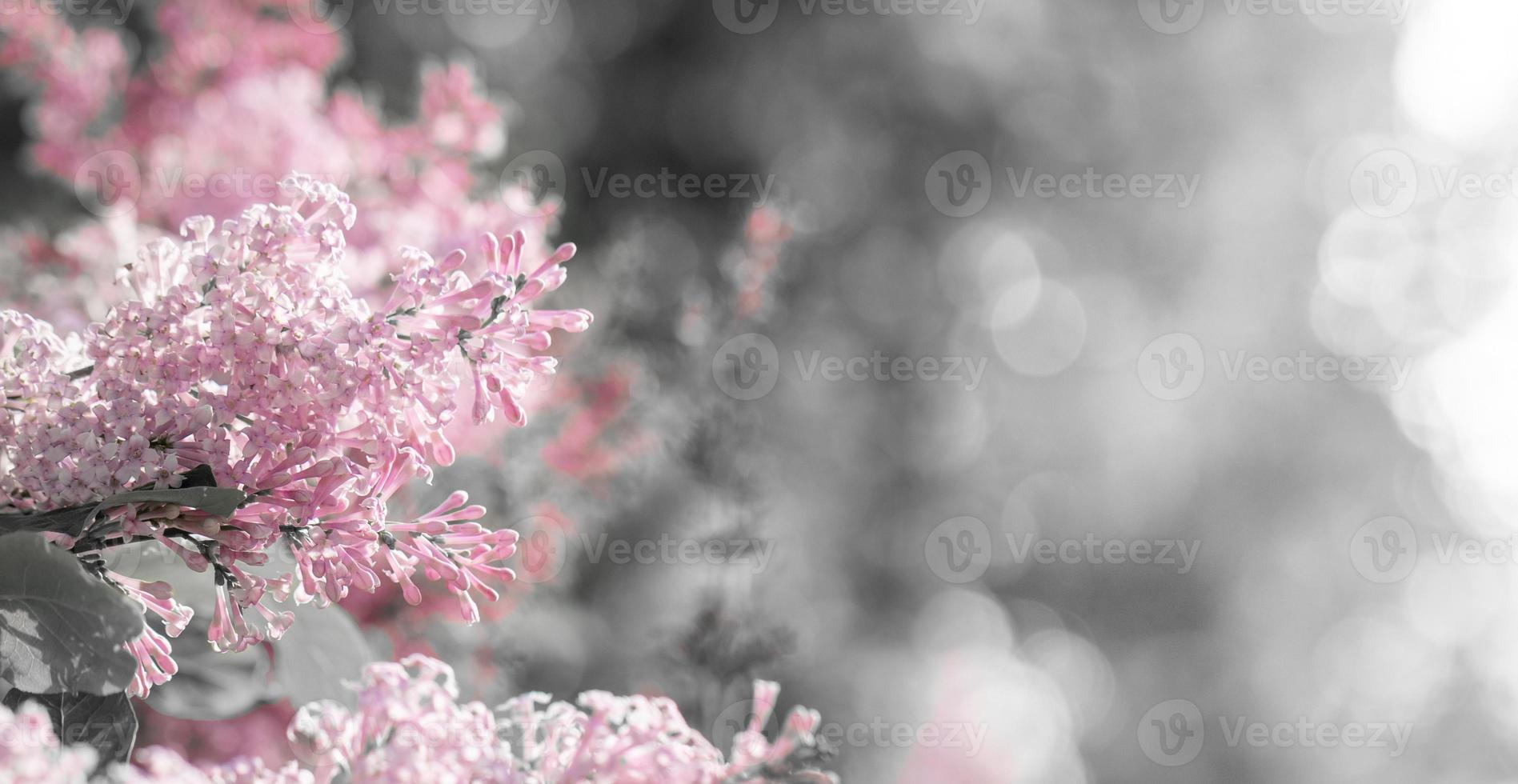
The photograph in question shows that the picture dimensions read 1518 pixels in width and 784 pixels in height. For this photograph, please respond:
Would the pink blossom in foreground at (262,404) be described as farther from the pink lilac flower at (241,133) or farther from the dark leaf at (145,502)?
the pink lilac flower at (241,133)

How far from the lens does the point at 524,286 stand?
349 millimetres

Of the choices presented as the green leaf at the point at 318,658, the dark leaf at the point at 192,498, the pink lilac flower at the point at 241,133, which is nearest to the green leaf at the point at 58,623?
the dark leaf at the point at 192,498

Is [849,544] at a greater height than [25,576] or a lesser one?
greater


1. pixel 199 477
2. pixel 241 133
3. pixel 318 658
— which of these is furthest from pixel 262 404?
pixel 241 133

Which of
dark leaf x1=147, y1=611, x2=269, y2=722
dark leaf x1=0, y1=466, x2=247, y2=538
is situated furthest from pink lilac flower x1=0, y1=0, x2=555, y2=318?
dark leaf x1=0, y1=466, x2=247, y2=538

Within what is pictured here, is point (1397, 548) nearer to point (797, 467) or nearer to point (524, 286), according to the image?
point (797, 467)

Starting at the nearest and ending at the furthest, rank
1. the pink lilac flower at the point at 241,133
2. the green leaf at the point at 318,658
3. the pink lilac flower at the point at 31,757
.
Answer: the pink lilac flower at the point at 31,757
the green leaf at the point at 318,658
the pink lilac flower at the point at 241,133

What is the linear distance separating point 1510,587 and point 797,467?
2576mm

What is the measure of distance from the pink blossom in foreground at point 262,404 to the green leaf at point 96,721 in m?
0.01

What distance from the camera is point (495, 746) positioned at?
33cm

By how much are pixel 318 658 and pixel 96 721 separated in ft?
0.40

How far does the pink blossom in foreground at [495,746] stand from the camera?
314mm

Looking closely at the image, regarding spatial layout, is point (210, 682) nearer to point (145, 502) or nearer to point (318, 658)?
point (318, 658)

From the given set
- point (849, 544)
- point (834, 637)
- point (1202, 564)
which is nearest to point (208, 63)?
point (834, 637)
